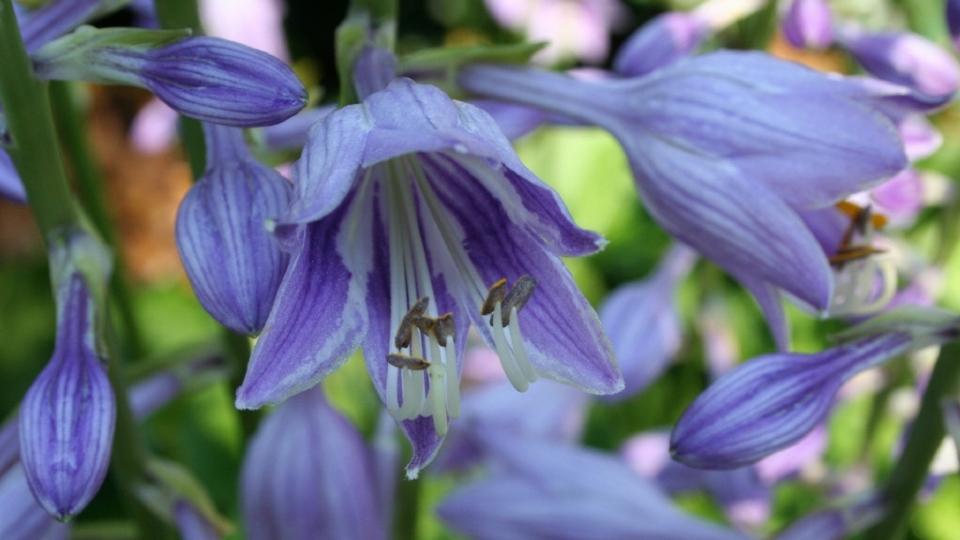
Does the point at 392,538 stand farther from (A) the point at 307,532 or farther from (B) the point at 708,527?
(B) the point at 708,527

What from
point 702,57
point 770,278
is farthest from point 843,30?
point 770,278

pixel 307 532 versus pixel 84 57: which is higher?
pixel 84 57

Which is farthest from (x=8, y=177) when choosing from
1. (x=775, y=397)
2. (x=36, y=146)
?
(x=775, y=397)

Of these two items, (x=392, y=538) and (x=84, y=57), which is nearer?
(x=84, y=57)

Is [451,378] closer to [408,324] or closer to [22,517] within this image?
[408,324]

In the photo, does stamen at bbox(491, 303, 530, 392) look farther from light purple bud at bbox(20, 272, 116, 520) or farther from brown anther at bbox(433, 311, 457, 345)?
light purple bud at bbox(20, 272, 116, 520)

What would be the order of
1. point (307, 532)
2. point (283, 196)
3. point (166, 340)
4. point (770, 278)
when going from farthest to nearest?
point (166, 340)
point (307, 532)
point (770, 278)
point (283, 196)

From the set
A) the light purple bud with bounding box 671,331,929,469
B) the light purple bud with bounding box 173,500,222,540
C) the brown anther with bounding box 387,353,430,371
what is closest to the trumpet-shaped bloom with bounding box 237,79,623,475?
the brown anther with bounding box 387,353,430,371
